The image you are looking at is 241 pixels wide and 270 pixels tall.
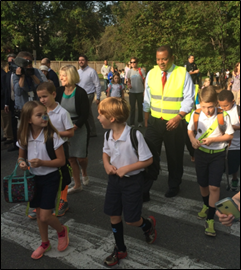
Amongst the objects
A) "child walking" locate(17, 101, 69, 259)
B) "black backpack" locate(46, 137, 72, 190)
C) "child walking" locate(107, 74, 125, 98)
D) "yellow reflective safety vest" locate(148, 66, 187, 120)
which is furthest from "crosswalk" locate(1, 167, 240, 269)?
"child walking" locate(107, 74, 125, 98)

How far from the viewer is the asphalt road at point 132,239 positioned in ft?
11.3

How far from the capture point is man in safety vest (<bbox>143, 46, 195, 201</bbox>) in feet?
15.2

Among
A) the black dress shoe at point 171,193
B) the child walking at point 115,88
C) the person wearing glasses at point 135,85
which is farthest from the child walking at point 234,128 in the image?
the child walking at point 115,88

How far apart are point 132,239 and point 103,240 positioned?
346 mm

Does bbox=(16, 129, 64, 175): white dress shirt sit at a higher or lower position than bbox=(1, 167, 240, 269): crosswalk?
higher

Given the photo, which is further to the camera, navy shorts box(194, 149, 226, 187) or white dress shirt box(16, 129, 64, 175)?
navy shorts box(194, 149, 226, 187)

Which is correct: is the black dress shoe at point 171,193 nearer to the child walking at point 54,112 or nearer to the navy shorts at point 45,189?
the child walking at point 54,112

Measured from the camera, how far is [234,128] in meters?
4.71

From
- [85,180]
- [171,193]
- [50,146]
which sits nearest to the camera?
[50,146]

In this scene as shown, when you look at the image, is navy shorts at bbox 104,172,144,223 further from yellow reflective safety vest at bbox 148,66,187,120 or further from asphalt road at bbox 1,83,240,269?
yellow reflective safety vest at bbox 148,66,187,120

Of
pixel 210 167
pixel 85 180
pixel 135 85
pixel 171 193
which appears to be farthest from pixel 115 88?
pixel 210 167

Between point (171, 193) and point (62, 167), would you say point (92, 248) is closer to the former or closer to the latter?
point (62, 167)

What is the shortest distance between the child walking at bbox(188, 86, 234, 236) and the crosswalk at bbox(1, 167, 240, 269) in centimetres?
55

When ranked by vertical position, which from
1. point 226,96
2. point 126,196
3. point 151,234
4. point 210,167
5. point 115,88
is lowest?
point 151,234
